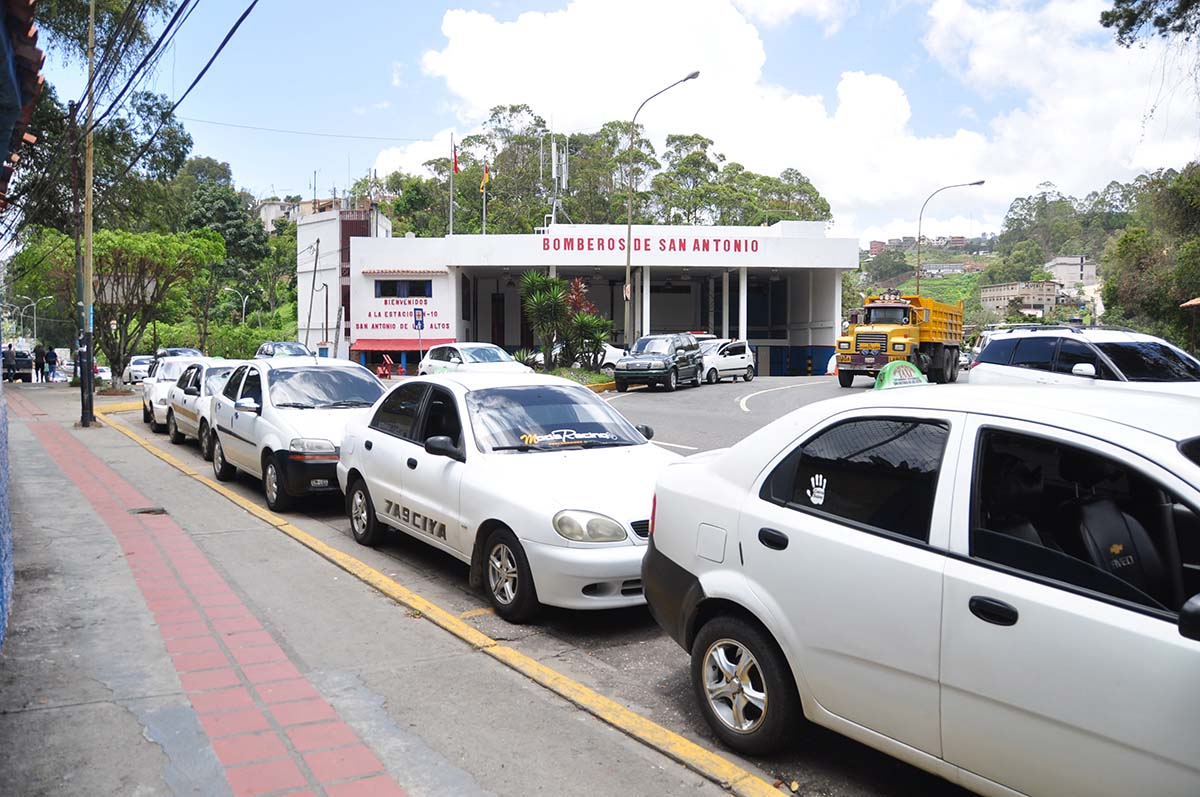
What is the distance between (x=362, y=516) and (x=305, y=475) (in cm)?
166

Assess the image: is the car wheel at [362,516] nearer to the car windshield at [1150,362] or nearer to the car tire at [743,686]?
the car tire at [743,686]

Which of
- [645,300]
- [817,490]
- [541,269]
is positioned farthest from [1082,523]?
[541,269]

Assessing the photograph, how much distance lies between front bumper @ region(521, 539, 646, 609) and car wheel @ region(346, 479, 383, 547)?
2752 millimetres

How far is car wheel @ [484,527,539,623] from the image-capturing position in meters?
5.77

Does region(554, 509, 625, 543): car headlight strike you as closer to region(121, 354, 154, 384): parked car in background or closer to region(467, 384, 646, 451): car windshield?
region(467, 384, 646, 451): car windshield

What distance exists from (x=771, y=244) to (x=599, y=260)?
28.7 feet

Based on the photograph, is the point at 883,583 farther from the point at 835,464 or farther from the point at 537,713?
the point at 537,713

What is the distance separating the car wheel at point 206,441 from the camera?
1353 cm

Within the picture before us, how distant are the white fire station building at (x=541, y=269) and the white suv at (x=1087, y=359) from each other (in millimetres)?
31255

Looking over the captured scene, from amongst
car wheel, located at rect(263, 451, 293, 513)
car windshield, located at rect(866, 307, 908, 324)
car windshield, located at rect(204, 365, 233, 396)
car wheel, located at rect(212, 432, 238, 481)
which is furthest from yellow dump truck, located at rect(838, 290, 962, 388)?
car wheel, located at rect(263, 451, 293, 513)

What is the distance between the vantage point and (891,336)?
25.6 meters

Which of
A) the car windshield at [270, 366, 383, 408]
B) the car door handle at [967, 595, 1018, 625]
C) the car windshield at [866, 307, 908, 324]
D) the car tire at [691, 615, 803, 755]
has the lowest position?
the car tire at [691, 615, 803, 755]

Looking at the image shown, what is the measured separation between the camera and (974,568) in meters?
3.18

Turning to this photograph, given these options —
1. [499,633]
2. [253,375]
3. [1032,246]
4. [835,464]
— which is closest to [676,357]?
[253,375]
